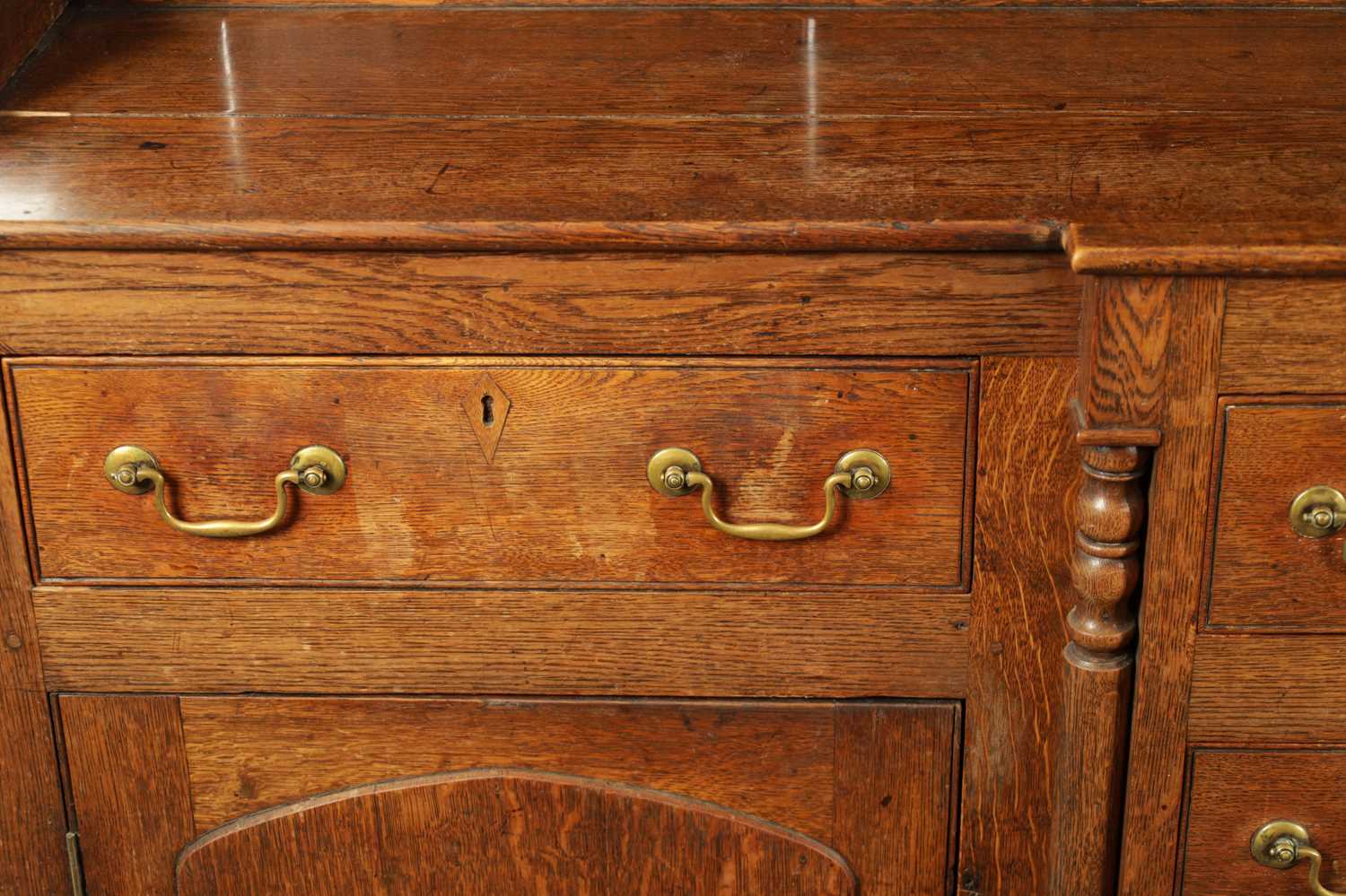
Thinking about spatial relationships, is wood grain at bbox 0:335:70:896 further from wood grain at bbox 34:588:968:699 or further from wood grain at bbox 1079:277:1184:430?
wood grain at bbox 1079:277:1184:430

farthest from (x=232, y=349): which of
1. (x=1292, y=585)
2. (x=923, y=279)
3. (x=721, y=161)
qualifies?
(x=1292, y=585)

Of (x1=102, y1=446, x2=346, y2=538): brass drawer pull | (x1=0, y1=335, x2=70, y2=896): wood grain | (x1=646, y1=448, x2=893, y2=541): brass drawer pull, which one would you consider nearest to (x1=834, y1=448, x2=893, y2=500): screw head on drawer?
(x1=646, y1=448, x2=893, y2=541): brass drawer pull

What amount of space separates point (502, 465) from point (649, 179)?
0.77ft

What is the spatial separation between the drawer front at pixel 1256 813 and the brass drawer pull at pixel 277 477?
0.67m

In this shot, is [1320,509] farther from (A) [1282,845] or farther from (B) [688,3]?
(B) [688,3]

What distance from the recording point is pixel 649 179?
3.39ft

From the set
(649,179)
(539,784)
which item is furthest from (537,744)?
(649,179)

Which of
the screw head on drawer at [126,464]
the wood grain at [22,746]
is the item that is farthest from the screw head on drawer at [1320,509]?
the wood grain at [22,746]

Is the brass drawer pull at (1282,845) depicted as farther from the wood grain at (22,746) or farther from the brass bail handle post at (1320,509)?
the wood grain at (22,746)

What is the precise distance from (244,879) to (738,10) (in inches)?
34.8

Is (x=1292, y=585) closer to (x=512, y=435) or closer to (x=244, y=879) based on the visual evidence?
(x=512, y=435)

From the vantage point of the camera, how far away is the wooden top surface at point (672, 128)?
0.98m

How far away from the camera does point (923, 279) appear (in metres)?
1.00

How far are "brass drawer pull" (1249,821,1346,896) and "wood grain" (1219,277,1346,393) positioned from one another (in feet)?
1.12
